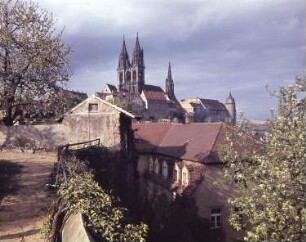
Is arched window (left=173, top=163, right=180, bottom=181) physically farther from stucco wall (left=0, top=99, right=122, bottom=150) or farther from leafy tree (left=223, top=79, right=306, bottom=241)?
leafy tree (left=223, top=79, right=306, bottom=241)

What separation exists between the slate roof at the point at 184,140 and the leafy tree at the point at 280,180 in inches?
325

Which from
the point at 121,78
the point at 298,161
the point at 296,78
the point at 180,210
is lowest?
the point at 180,210

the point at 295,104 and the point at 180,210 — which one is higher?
the point at 295,104

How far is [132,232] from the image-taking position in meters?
8.12

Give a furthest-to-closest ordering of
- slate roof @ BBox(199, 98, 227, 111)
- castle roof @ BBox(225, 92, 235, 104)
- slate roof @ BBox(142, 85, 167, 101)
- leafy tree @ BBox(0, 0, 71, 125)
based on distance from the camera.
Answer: castle roof @ BBox(225, 92, 235, 104), slate roof @ BBox(199, 98, 227, 111), slate roof @ BBox(142, 85, 167, 101), leafy tree @ BBox(0, 0, 71, 125)

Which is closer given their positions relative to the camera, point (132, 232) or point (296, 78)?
point (132, 232)

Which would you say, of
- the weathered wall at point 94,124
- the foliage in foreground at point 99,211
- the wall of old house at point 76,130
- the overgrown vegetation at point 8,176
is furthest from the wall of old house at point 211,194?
the foliage in foreground at point 99,211

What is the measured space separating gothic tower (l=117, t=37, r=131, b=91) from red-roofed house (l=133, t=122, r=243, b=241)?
9752 cm

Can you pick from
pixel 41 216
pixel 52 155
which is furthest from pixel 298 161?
pixel 52 155

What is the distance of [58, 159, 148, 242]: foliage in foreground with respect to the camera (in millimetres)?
7934

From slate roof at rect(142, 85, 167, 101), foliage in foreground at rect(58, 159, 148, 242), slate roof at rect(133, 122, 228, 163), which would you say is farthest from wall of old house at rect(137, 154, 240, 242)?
slate roof at rect(142, 85, 167, 101)

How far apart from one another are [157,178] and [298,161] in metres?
17.8

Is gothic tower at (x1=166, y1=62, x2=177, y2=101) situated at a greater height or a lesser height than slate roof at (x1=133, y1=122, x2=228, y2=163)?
greater

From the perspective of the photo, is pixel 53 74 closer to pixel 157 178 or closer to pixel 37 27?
pixel 37 27
